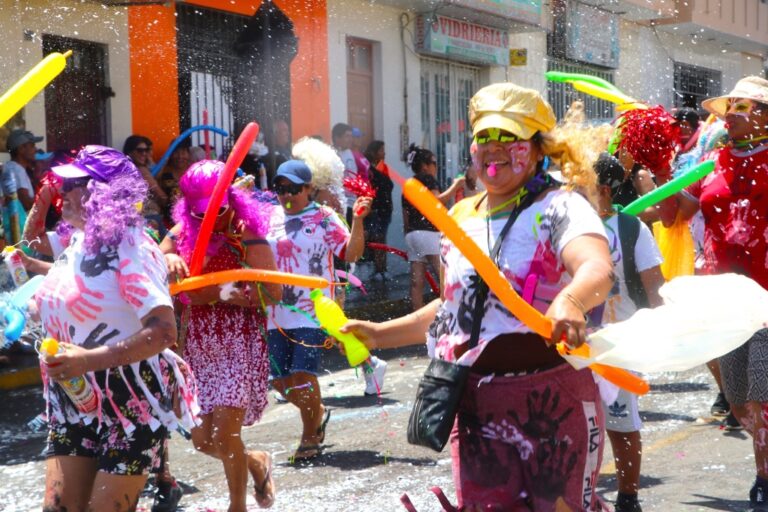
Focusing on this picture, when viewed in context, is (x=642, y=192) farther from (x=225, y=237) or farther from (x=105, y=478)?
(x=105, y=478)

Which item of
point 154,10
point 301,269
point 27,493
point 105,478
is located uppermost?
point 154,10

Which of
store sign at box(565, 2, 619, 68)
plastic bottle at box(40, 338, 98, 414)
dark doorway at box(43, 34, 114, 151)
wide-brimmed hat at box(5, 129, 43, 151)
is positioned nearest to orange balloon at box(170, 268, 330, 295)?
plastic bottle at box(40, 338, 98, 414)

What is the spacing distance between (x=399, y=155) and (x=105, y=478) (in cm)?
1469

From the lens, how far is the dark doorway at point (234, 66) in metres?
14.9

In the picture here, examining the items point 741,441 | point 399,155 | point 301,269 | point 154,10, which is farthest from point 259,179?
point 741,441

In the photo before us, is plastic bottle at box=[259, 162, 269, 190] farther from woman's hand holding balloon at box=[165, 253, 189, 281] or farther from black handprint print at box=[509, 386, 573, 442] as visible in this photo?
black handprint print at box=[509, 386, 573, 442]

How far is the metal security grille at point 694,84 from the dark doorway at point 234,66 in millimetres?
13662

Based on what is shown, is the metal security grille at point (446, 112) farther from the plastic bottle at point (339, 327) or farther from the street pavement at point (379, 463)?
the plastic bottle at point (339, 327)

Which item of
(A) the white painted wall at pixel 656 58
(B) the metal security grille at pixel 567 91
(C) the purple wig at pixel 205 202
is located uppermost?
(A) the white painted wall at pixel 656 58

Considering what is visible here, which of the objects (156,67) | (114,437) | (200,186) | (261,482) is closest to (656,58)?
(156,67)

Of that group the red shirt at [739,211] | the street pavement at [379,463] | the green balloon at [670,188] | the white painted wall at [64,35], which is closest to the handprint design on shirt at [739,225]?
the red shirt at [739,211]

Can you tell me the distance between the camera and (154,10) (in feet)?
47.1

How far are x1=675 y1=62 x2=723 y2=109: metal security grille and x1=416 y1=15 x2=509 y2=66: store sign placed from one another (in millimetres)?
8296

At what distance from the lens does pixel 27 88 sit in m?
3.99
